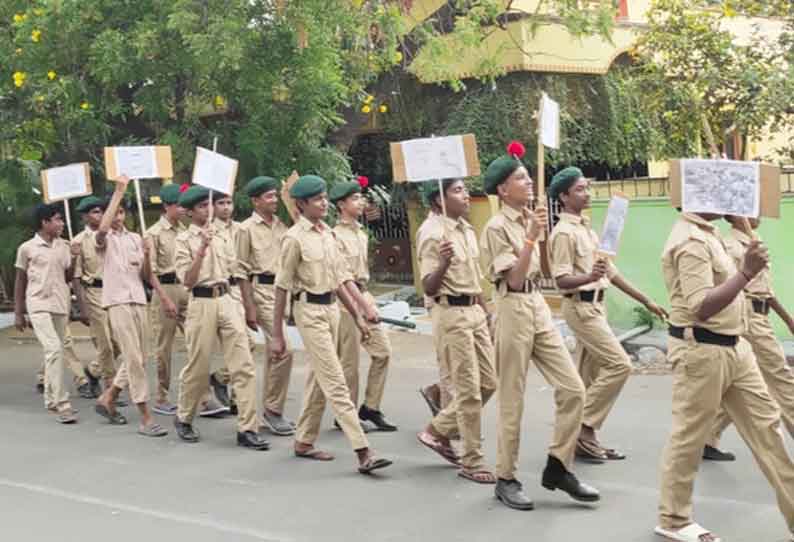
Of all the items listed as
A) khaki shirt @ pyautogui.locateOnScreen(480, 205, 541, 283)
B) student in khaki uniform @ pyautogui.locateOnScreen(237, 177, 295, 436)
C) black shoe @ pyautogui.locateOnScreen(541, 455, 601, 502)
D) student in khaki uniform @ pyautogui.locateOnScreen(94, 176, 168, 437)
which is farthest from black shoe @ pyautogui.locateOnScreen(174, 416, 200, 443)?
black shoe @ pyautogui.locateOnScreen(541, 455, 601, 502)

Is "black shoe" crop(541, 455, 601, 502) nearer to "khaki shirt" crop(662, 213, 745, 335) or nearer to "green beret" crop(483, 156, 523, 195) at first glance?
"khaki shirt" crop(662, 213, 745, 335)

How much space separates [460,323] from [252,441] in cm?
199

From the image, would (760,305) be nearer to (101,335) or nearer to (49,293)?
(49,293)

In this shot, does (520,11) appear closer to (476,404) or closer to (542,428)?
(542,428)

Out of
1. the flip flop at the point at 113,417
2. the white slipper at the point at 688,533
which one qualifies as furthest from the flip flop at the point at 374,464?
the flip flop at the point at 113,417

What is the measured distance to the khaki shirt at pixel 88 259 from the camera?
32.5 ft

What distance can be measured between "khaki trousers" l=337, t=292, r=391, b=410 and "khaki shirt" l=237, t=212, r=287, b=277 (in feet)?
2.77

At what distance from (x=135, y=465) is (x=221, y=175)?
2.12 m

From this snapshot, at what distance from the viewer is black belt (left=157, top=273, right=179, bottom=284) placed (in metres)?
9.35

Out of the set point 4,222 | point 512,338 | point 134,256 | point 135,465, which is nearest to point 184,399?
point 135,465

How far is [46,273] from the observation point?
30.0ft

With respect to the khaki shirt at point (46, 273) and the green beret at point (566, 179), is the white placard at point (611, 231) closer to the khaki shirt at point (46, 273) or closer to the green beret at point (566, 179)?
the green beret at point (566, 179)

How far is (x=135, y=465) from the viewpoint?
24.2 feet

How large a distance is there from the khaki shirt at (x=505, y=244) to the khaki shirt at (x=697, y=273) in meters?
1.02
